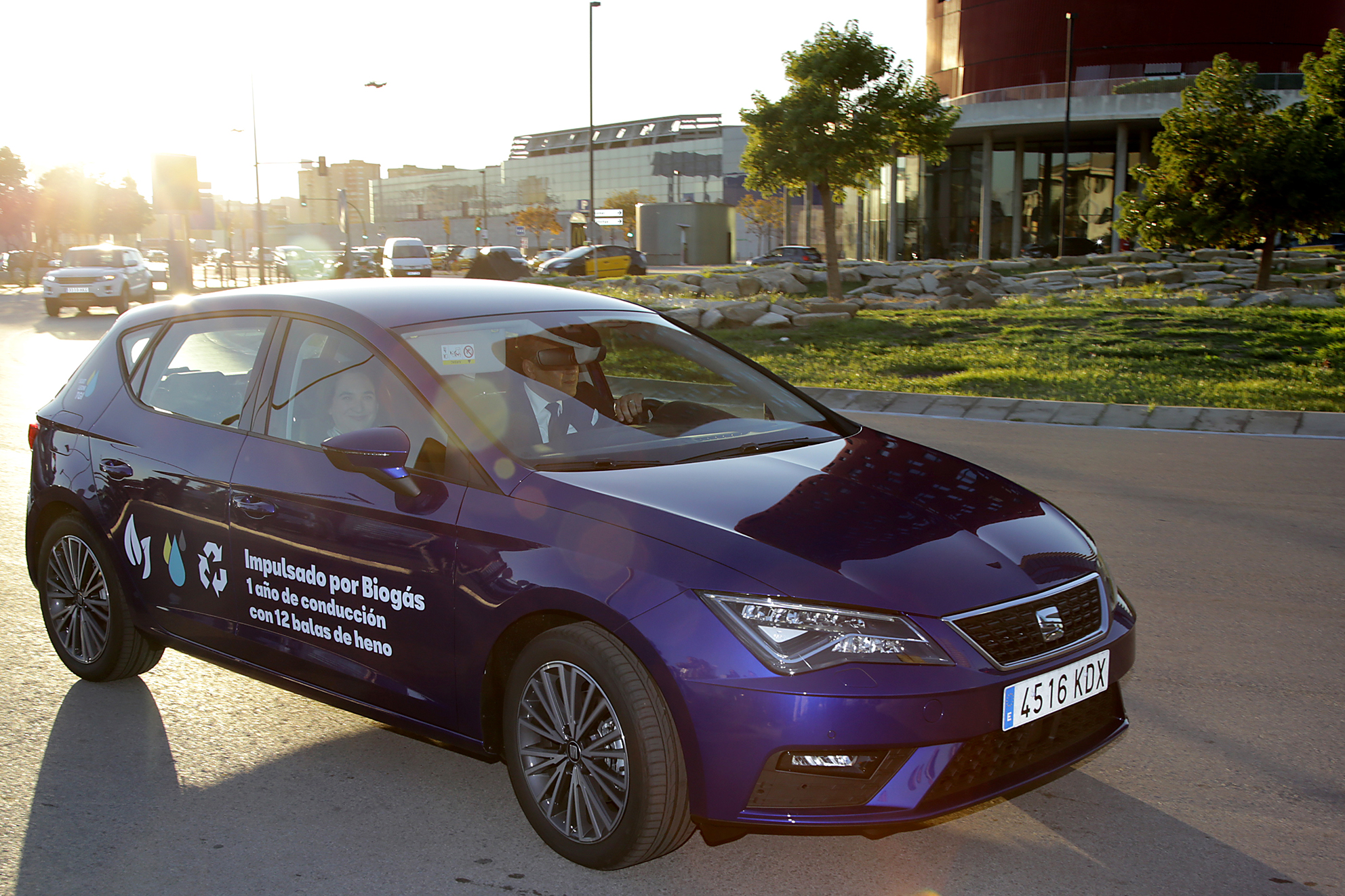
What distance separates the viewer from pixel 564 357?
14.0 ft

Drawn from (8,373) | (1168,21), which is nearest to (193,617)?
(8,373)

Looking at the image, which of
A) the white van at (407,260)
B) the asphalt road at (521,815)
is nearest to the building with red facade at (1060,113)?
the white van at (407,260)

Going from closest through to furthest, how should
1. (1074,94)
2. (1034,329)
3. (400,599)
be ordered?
(400,599) < (1034,329) < (1074,94)

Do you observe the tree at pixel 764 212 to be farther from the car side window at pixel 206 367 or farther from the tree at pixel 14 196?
the car side window at pixel 206 367

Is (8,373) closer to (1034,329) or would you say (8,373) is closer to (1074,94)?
(1034,329)

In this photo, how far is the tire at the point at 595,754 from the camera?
2.99 meters

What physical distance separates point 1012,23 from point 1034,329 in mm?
55681

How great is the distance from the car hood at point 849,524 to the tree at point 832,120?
24960mm

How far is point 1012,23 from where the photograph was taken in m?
67.8

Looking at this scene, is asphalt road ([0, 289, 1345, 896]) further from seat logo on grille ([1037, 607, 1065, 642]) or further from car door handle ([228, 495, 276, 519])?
car door handle ([228, 495, 276, 519])

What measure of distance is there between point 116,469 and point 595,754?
7.97 feet

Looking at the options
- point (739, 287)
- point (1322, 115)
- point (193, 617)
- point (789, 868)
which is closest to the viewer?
point (789, 868)

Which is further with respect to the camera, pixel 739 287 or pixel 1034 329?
pixel 739 287

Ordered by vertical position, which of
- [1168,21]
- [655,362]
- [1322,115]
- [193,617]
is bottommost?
[193,617]
